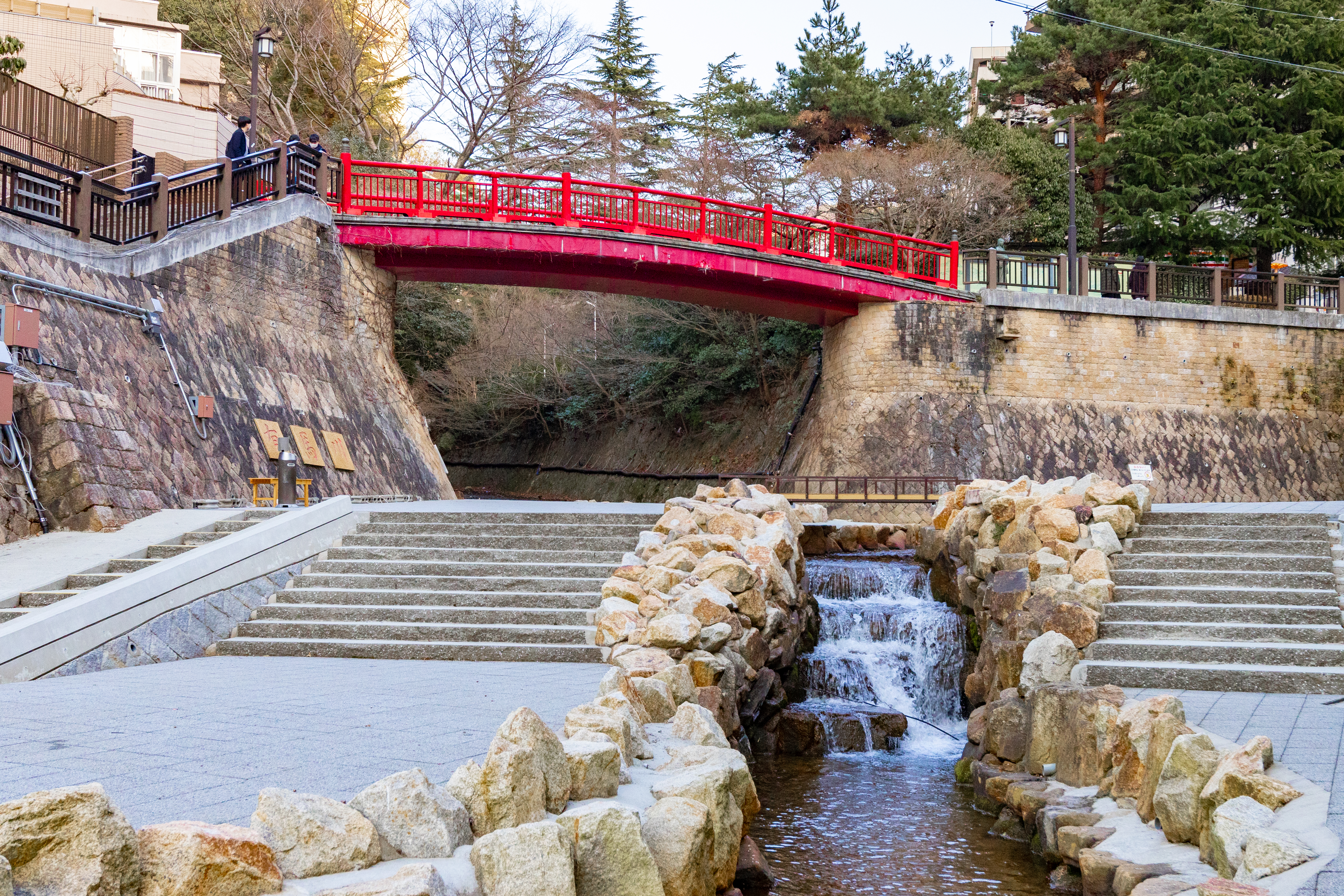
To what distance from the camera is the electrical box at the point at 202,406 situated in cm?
1440

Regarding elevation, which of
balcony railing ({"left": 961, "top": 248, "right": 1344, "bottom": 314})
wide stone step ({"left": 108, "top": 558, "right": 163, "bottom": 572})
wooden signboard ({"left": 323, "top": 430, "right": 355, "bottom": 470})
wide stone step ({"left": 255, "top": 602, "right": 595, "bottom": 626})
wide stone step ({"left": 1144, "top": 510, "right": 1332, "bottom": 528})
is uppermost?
balcony railing ({"left": 961, "top": 248, "right": 1344, "bottom": 314})

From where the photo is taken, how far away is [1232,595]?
31.6ft

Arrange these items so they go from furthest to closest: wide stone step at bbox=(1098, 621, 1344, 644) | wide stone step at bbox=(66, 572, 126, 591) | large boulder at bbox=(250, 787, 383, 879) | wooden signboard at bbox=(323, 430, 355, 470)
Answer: wooden signboard at bbox=(323, 430, 355, 470) < wide stone step at bbox=(66, 572, 126, 591) < wide stone step at bbox=(1098, 621, 1344, 644) < large boulder at bbox=(250, 787, 383, 879)

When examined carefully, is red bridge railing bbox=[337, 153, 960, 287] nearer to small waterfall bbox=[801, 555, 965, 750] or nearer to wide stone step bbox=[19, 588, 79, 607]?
small waterfall bbox=[801, 555, 965, 750]

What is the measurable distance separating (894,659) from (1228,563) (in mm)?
3231

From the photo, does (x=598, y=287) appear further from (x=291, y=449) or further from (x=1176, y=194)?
(x=1176, y=194)

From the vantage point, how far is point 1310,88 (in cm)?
2797

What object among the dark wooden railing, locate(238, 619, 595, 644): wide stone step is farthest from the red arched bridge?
locate(238, 619, 595, 644): wide stone step

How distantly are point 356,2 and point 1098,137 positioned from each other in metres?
21.0

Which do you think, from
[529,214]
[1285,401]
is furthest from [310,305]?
[1285,401]

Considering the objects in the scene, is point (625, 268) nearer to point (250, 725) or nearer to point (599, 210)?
point (599, 210)

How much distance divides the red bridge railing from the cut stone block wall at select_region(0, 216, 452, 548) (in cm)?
138

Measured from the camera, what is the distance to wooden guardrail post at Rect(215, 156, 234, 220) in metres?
16.5

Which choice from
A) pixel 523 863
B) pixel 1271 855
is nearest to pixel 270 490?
pixel 523 863
